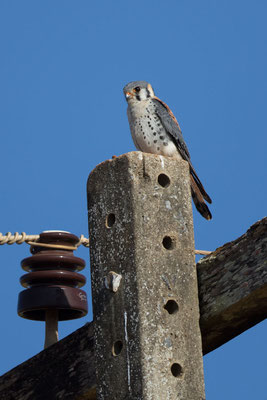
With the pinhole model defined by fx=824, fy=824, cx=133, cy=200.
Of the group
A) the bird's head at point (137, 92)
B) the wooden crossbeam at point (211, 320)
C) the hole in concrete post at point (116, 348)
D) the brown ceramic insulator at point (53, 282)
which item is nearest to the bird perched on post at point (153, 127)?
the bird's head at point (137, 92)

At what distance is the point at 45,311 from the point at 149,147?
4.92ft

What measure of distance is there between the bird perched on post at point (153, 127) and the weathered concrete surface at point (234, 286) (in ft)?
6.60

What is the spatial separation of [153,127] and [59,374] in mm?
2429

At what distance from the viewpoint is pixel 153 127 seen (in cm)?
637

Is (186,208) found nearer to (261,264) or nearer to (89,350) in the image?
(261,264)

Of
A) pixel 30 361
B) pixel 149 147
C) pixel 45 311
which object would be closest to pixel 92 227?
pixel 30 361

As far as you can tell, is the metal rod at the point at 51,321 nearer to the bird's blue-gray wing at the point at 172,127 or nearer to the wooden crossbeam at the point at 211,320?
the wooden crossbeam at the point at 211,320

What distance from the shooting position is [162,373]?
376 cm

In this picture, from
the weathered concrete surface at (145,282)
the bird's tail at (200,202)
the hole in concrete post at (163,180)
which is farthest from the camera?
the bird's tail at (200,202)

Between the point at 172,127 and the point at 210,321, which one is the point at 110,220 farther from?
the point at 172,127

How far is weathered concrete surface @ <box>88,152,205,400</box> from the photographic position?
3787 millimetres

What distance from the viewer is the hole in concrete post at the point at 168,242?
13.3 ft

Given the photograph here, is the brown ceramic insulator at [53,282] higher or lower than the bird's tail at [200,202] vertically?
lower

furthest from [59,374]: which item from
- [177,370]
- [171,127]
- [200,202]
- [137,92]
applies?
[137,92]
